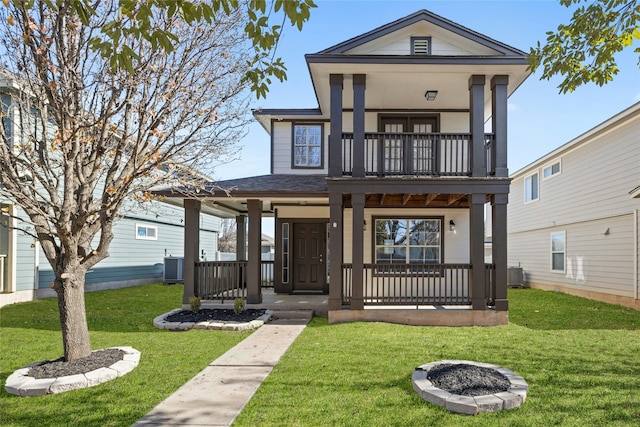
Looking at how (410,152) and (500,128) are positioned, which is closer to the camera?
(500,128)

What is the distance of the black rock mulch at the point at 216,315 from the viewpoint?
895 centimetres

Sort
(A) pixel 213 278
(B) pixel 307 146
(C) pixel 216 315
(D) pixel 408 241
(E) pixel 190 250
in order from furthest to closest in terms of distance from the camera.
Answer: (B) pixel 307 146 → (D) pixel 408 241 → (A) pixel 213 278 → (E) pixel 190 250 → (C) pixel 216 315

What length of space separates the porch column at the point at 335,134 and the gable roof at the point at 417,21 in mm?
625

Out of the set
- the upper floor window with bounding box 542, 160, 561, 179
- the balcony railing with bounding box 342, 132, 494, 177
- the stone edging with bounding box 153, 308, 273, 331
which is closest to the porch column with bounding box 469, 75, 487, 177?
the balcony railing with bounding box 342, 132, 494, 177

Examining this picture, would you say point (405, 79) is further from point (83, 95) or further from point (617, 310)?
point (617, 310)

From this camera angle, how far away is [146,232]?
1825cm

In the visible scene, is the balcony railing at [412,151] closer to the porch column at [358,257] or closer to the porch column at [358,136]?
the porch column at [358,136]

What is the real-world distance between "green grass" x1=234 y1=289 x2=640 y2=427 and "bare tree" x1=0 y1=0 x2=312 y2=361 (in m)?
2.95

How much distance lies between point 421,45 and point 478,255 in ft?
15.3

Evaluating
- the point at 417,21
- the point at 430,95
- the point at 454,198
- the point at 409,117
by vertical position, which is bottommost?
the point at 454,198

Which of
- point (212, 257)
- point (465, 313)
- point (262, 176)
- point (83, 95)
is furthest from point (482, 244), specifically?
point (212, 257)

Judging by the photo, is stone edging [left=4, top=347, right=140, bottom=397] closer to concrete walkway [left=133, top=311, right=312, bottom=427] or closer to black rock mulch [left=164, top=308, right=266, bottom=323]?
concrete walkway [left=133, top=311, right=312, bottom=427]

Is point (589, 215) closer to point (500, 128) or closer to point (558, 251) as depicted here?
point (558, 251)

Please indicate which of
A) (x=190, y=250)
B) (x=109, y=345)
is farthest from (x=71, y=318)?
(x=190, y=250)
